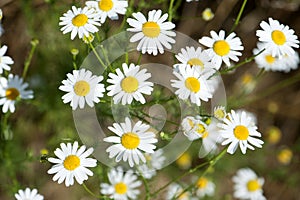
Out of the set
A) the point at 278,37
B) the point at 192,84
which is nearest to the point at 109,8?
the point at 192,84

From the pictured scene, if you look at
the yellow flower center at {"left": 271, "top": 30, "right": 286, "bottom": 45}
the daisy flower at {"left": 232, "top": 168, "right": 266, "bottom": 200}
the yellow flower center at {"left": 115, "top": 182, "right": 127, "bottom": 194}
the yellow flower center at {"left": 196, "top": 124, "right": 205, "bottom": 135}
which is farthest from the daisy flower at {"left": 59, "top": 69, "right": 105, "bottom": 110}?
the daisy flower at {"left": 232, "top": 168, "right": 266, "bottom": 200}

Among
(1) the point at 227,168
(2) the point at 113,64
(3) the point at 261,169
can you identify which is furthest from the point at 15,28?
(3) the point at 261,169

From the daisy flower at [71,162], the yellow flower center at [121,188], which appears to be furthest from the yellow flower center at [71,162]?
the yellow flower center at [121,188]

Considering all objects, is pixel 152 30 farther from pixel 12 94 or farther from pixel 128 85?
pixel 12 94

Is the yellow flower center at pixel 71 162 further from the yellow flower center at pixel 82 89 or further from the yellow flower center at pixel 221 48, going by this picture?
the yellow flower center at pixel 221 48

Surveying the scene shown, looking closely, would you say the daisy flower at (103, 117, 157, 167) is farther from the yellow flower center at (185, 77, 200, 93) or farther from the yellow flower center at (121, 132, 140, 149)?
the yellow flower center at (185, 77, 200, 93)

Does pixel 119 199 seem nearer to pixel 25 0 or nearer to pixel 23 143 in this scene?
pixel 23 143

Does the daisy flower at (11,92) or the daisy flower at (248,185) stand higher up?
the daisy flower at (11,92)
